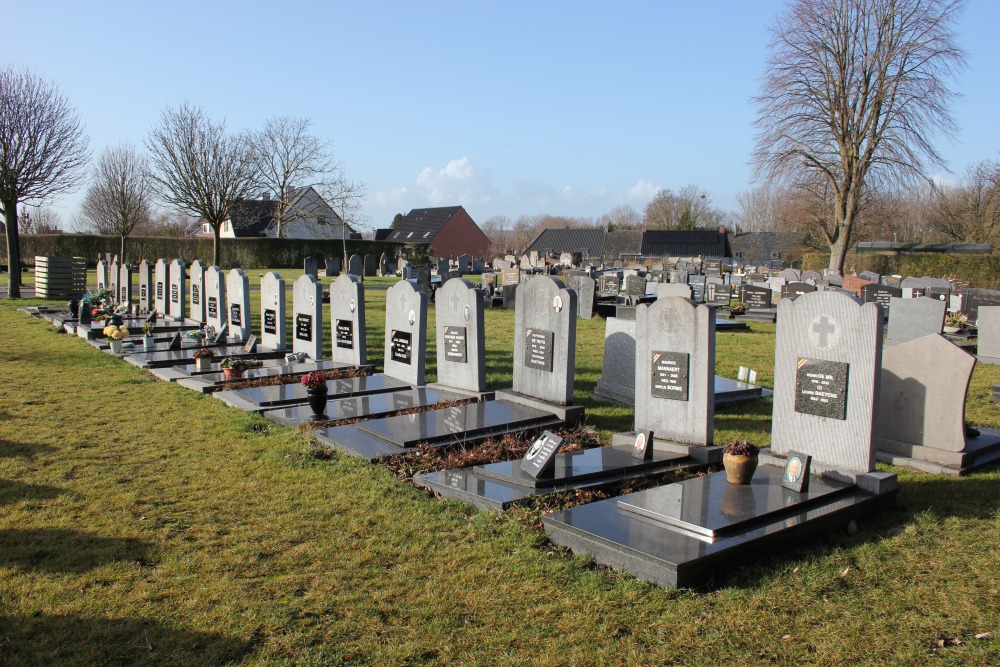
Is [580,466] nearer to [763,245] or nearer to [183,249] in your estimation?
[183,249]

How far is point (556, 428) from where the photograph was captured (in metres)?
7.55

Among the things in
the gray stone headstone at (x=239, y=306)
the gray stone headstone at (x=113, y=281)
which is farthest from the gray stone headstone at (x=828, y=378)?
the gray stone headstone at (x=113, y=281)

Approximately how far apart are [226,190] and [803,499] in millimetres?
32545

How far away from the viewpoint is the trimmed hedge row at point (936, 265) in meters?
31.6

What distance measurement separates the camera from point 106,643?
11.4 feet

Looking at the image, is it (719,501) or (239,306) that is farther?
(239,306)

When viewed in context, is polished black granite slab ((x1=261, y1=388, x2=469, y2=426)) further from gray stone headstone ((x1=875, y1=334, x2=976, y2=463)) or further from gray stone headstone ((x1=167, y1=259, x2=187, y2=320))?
gray stone headstone ((x1=167, y1=259, x2=187, y2=320))

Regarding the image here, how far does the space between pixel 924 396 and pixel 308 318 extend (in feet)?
27.5

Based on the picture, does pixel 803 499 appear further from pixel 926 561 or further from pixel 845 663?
pixel 845 663

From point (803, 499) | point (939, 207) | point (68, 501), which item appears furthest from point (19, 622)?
point (939, 207)

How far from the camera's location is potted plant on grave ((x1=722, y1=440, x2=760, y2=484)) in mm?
5230

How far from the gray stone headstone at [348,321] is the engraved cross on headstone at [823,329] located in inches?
246

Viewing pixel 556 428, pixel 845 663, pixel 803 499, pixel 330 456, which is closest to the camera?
pixel 845 663

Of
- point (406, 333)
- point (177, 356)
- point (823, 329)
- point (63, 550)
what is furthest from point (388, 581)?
point (177, 356)
